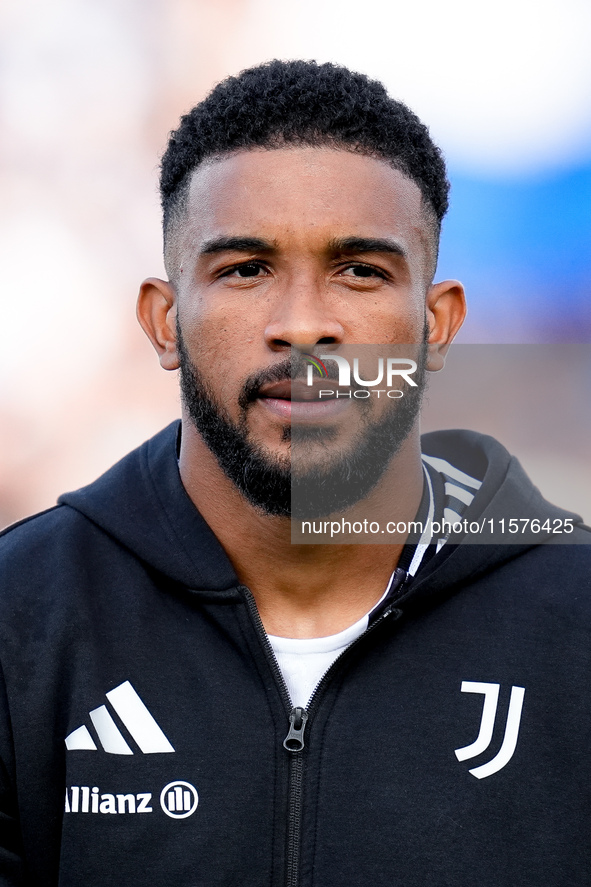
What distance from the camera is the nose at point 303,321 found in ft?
5.53

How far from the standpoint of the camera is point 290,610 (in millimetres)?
1890

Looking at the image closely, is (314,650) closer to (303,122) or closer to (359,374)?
(359,374)

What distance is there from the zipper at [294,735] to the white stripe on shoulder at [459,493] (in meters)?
0.38

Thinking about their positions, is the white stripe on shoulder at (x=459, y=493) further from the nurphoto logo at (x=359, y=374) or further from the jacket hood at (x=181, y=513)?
the nurphoto logo at (x=359, y=374)

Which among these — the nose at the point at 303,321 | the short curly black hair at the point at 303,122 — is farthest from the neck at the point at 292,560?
the short curly black hair at the point at 303,122

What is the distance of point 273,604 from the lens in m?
1.90

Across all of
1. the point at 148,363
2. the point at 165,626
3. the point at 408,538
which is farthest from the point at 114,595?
the point at 148,363

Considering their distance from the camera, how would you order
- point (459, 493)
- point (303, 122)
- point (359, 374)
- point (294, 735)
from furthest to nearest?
point (459, 493) → point (303, 122) → point (359, 374) → point (294, 735)

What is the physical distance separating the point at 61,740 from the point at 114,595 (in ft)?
0.92

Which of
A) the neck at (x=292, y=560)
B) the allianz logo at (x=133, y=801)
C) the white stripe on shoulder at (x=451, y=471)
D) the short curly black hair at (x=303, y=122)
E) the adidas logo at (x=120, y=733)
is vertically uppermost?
the short curly black hair at (x=303, y=122)

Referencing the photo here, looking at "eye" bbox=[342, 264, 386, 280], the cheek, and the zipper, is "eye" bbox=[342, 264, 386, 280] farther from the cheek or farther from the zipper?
the zipper

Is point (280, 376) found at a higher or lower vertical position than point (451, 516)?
higher

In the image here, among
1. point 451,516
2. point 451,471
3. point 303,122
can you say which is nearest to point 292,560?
point 451,516

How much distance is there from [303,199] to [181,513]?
0.67 meters
